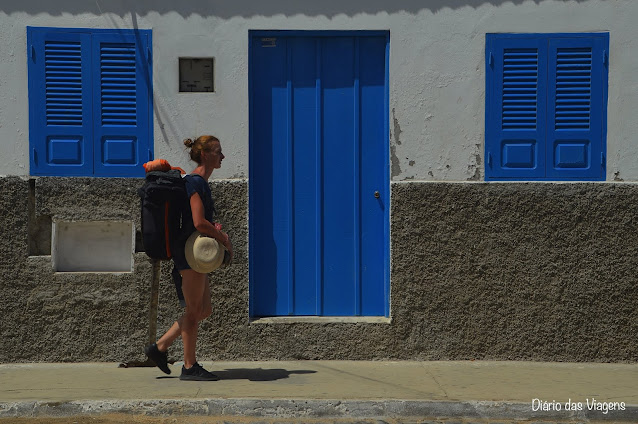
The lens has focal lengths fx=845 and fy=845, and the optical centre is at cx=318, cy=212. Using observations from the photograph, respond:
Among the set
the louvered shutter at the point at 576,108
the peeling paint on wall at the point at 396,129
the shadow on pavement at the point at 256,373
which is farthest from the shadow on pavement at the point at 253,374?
the louvered shutter at the point at 576,108

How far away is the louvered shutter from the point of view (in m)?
6.77

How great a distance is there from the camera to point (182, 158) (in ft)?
22.2

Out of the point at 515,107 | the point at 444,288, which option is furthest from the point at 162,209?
the point at 515,107

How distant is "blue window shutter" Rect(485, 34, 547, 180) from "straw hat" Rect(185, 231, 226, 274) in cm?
242

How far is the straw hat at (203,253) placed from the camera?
5605mm

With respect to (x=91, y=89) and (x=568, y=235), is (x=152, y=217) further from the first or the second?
(x=568, y=235)

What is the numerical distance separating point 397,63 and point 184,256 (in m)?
2.39

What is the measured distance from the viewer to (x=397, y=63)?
6.78 m

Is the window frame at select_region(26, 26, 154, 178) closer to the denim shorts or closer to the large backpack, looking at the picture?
the large backpack

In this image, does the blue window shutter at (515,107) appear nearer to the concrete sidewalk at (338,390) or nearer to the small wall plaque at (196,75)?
the concrete sidewalk at (338,390)

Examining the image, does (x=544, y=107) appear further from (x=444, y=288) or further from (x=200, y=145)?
(x=200, y=145)

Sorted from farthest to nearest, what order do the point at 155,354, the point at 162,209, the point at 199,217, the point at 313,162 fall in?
1. the point at 313,162
2. the point at 155,354
3. the point at 162,209
4. the point at 199,217

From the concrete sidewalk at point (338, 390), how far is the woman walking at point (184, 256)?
0.64 ft

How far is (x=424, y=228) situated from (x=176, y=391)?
2.39m
